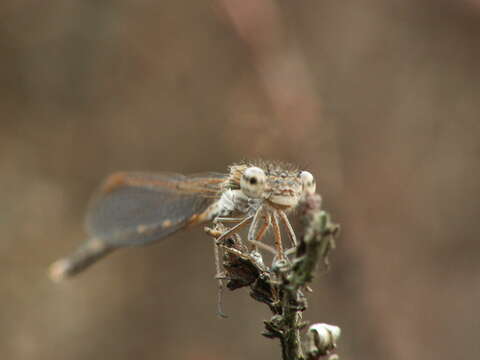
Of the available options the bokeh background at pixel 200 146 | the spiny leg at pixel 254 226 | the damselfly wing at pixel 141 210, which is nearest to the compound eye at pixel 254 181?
the spiny leg at pixel 254 226

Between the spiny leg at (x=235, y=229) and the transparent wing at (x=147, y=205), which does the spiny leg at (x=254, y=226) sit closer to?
the spiny leg at (x=235, y=229)

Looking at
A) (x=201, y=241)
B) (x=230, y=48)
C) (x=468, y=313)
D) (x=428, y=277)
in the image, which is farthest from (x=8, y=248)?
(x=468, y=313)

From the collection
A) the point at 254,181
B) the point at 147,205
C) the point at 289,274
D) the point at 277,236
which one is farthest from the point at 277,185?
the point at 147,205

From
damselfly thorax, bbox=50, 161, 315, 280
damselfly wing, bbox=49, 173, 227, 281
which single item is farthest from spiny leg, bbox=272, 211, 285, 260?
damselfly wing, bbox=49, 173, 227, 281

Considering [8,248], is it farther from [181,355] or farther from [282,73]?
[282,73]

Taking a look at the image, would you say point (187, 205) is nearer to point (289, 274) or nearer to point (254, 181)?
point (254, 181)

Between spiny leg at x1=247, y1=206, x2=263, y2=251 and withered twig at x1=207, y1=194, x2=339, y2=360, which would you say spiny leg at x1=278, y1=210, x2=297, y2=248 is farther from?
withered twig at x1=207, y1=194, x2=339, y2=360

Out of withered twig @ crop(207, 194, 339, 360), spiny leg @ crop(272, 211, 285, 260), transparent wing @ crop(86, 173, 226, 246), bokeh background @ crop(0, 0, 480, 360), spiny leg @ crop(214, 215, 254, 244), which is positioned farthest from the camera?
bokeh background @ crop(0, 0, 480, 360)

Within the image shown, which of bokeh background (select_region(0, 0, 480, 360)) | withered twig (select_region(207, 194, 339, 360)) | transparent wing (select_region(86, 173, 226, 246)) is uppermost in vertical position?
bokeh background (select_region(0, 0, 480, 360))

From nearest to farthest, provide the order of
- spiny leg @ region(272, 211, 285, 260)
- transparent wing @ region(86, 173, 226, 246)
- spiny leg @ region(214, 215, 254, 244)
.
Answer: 1. spiny leg @ region(272, 211, 285, 260)
2. spiny leg @ region(214, 215, 254, 244)
3. transparent wing @ region(86, 173, 226, 246)
